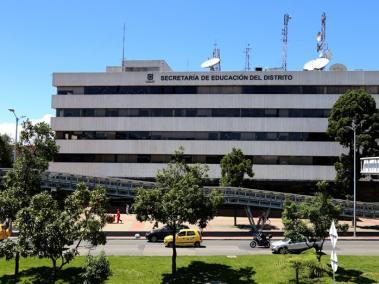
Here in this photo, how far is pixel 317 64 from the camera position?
218 ft

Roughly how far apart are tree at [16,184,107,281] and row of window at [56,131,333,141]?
41.1 meters

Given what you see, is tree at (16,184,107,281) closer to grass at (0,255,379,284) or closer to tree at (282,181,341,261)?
grass at (0,255,379,284)

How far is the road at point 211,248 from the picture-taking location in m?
35.0

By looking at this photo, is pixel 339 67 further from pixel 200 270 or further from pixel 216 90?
pixel 200 270

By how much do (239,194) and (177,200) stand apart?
Answer: 2056cm

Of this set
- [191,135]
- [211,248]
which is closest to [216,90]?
[191,135]

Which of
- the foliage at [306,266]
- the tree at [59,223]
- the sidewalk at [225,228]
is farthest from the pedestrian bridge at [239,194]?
the tree at [59,223]

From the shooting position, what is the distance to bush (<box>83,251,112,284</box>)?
2469cm

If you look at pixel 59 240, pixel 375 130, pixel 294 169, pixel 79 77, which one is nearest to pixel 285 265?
pixel 59 240

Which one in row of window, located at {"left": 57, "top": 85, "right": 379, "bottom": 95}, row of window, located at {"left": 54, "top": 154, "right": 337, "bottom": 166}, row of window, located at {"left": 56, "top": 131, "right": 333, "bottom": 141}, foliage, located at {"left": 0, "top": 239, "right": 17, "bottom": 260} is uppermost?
row of window, located at {"left": 57, "top": 85, "right": 379, "bottom": 95}

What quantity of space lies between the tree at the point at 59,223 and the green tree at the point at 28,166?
3980mm

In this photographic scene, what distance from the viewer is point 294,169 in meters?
64.1

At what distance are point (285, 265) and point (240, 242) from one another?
13.4 metres

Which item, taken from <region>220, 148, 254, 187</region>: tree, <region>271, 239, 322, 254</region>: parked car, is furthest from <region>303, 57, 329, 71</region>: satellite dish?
<region>271, 239, 322, 254</region>: parked car
